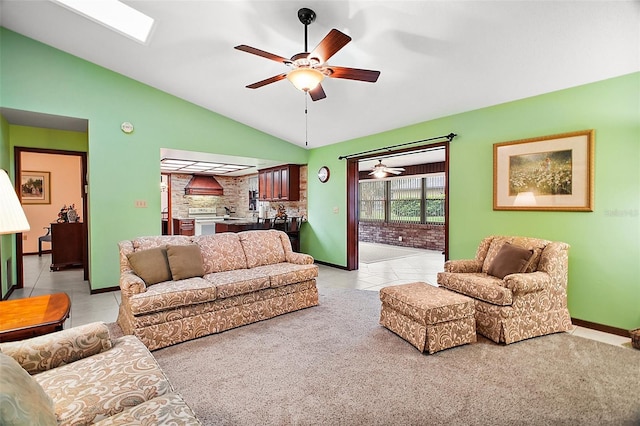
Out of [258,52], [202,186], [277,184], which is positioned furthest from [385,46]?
[202,186]

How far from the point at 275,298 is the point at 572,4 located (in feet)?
11.9

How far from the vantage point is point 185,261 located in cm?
314

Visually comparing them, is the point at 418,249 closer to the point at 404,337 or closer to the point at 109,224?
the point at 404,337

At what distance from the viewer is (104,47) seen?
3.68 metres

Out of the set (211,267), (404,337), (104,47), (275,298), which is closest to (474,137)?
(404,337)

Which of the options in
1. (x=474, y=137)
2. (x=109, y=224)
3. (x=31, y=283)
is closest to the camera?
(x=474, y=137)

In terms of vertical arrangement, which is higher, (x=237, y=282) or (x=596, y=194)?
(x=596, y=194)

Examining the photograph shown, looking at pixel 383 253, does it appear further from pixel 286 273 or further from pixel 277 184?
pixel 286 273

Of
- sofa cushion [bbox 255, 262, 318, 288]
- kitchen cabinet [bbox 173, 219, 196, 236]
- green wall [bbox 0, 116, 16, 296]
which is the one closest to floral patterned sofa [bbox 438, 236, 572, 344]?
sofa cushion [bbox 255, 262, 318, 288]

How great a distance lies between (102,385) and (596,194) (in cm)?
421

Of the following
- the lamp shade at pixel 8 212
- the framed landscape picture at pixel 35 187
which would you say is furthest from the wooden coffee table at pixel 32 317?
the framed landscape picture at pixel 35 187

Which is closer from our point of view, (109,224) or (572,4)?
(572,4)

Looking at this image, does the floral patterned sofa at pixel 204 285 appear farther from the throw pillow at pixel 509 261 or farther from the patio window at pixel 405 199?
the patio window at pixel 405 199

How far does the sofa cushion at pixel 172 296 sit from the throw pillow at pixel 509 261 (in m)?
2.83
